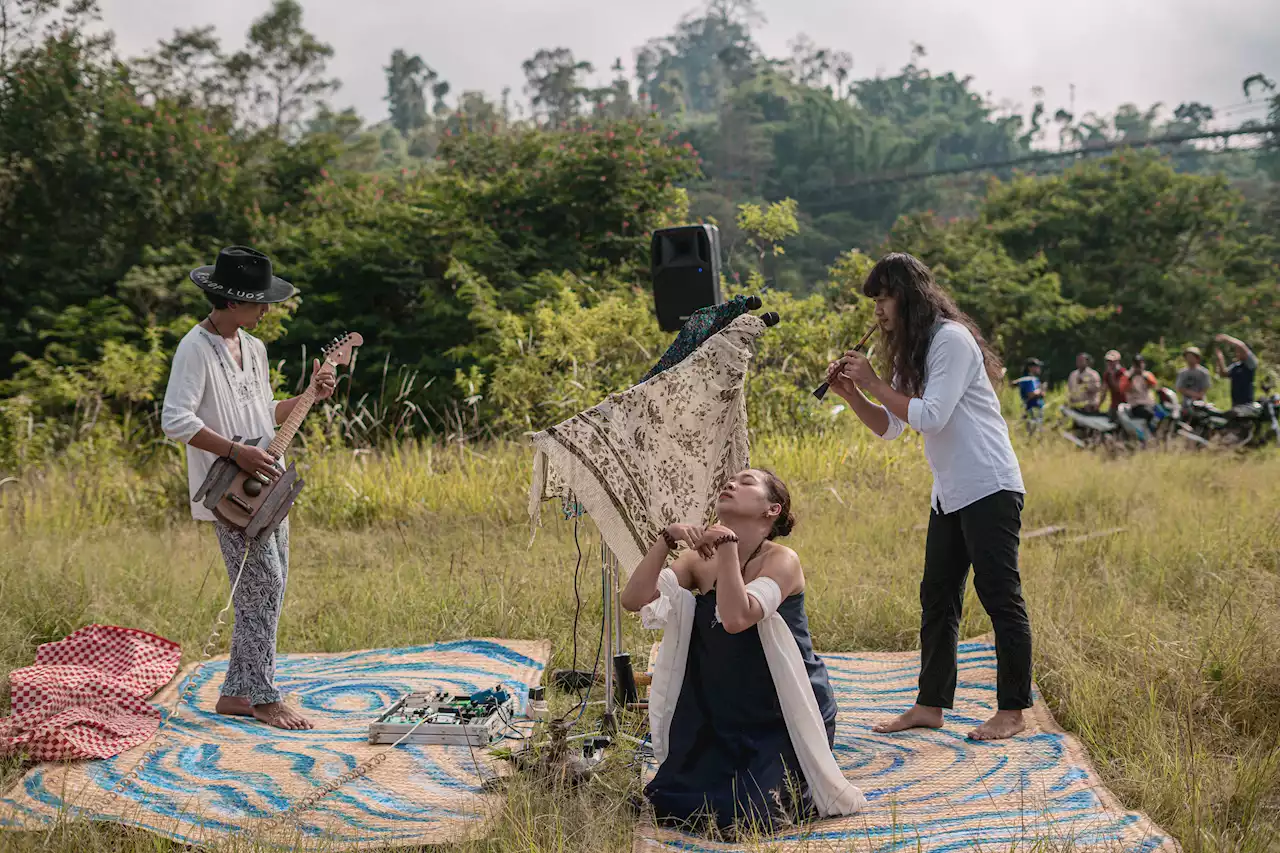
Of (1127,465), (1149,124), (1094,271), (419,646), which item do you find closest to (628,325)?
(1127,465)

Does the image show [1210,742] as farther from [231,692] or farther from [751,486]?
[231,692]

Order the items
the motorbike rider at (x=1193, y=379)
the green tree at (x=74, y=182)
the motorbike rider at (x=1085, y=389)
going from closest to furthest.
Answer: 1. the motorbike rider at (x=1193, y=379)
2. the motorbike rider at (x=1085, y=389)
3. the green tree at (x=74, y=182)

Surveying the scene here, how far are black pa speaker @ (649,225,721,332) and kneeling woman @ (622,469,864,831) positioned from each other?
5.65ft

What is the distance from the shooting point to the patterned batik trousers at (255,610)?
3906mm

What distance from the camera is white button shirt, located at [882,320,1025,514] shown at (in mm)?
3430

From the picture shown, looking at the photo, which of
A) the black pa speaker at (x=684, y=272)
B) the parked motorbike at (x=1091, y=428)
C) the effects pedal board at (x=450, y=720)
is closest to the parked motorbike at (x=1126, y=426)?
the parked motorbike at (x=1091, y=428)

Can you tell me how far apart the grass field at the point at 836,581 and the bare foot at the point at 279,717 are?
82cm

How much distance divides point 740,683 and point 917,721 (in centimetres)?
96

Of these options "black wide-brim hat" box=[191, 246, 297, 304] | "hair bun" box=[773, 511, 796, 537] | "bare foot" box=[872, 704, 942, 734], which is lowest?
"bare foot" box=[872, 704, 942, 734]

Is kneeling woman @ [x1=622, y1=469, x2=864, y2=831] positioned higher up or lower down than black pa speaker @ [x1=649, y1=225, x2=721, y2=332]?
lower down

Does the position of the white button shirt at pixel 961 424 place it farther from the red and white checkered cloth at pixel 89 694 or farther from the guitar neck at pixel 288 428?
the red and white checkered cloth at pixel 89 694

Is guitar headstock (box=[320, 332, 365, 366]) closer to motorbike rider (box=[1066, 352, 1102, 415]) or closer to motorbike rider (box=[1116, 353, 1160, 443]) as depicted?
motorbike rider (box=[1116, 353, 1160, 443])

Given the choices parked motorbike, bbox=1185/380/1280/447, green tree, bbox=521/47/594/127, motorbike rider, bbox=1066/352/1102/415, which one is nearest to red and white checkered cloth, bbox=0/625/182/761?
parked motorbike, bbox=1185/380/1280/447

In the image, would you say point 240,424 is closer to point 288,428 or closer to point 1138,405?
point 288,428
